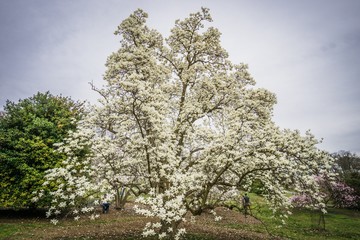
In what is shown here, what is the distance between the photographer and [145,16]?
1848 centimetres

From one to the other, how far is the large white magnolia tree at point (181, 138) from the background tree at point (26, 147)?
6614mm

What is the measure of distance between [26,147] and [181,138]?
1445 cm

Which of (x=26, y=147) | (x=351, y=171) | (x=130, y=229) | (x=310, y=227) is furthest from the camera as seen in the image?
(x=351, y=171)

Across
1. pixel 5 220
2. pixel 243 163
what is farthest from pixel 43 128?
pixel 243 163

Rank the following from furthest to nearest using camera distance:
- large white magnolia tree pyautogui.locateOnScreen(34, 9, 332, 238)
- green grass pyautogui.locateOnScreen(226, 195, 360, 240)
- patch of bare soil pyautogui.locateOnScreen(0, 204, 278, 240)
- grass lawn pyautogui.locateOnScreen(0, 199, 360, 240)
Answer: green grass pyautogui.locateOnScreen(226, 195, 360, 240)
grass lawn pyautogui.locateOnScreen(0, 199, 360, 240)
patch of bare soil pyautogui.locateOnScreen(0, 204, 278, 240)
large white magnolia tree pyautogui.locateOnScreen(34, 9, 332, 238)

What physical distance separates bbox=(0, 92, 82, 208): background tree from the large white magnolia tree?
661 cm

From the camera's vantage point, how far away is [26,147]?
21547mm

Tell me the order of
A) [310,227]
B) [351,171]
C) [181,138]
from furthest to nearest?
1. [351,171]
2. [310,227]
3. [181,138]

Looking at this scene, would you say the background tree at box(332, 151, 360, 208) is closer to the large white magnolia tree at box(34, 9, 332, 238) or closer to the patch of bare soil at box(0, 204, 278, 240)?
the patch of bare soil at box(0, 204, 278, 240)

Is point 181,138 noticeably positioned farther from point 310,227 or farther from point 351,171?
point 351,171

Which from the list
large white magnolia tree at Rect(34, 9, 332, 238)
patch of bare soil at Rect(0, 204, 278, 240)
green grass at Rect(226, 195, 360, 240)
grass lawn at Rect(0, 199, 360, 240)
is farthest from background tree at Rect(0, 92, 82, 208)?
green grass at Rect(226, 195, 360, 240)

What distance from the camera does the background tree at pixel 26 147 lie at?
20.7m

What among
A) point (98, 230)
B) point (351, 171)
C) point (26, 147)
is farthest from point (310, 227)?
point (351, 171)

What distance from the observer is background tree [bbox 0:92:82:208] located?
20734 millimetres
